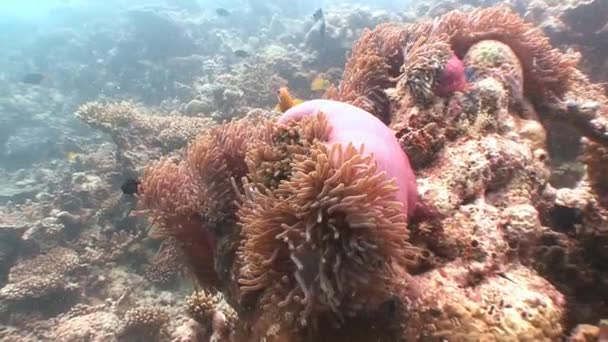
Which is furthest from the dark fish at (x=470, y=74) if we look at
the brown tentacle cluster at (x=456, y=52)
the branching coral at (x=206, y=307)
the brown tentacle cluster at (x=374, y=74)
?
the branching coral at (x=206, y=307)

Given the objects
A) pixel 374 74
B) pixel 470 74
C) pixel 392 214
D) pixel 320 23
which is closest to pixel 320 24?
pixel 320 23

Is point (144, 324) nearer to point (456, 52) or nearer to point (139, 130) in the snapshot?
point (139, 130)

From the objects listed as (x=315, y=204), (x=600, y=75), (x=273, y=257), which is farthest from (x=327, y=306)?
(x=600, y=75)

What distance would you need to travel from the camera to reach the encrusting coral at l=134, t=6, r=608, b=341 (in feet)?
6.41

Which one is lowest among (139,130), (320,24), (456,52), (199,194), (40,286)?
(40,286)

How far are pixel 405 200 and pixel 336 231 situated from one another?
588mm

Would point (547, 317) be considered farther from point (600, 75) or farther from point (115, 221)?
point (115, 221)

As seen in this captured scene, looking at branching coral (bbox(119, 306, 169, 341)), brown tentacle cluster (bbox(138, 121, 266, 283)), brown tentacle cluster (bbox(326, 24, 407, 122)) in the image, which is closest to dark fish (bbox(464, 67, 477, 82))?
brown tentacle cluster (bbox(326, 24, 407, 122))

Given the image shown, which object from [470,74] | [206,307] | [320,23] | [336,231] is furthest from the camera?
[320,23]

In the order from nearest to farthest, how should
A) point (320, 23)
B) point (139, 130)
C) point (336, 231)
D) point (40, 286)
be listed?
1. point (336, 231)
2. point (40, 286)
3. point (139, 130)
4. point (320, 23)

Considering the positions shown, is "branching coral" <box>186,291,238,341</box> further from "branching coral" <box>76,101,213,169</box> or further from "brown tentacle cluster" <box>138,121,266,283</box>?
"branching coral" <box>76,101,213,169</box>

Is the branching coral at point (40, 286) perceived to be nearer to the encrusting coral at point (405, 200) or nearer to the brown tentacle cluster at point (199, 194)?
the encrusting coral at point (405, 200)

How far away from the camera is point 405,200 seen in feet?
7.52

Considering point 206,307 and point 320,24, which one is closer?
point 206,307
